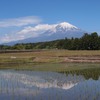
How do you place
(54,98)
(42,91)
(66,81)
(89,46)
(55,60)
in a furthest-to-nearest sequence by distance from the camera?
(89,46) → (55,60) → (66,81) → (42,91) → (54,98)

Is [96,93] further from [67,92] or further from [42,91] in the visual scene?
[42,91]

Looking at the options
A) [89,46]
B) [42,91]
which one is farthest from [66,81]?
[89,46]

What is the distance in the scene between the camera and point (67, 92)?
22.3 metres

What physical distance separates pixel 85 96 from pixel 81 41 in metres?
87.8

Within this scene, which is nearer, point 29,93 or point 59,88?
point 29,93

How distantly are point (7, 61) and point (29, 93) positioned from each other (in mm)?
35691

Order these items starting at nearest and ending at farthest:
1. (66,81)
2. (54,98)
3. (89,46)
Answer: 1. (54,98)
2. (66,81)
3. (89,46)

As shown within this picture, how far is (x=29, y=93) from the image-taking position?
21875mm

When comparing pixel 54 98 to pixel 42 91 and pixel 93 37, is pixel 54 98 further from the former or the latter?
pixel 93 37

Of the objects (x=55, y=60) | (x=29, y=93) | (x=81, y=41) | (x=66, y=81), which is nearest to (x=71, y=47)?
(x=81, y=41)

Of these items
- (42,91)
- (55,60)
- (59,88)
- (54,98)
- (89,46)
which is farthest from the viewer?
(89,46)

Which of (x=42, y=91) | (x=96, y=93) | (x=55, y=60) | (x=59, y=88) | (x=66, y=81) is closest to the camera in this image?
(x=96, y=93)

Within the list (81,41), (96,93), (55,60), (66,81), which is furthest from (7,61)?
(81,41)

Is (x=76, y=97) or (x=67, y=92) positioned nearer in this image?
(x=76, y=97)
